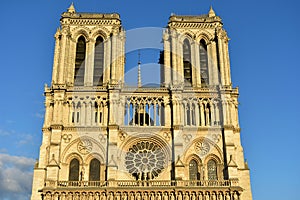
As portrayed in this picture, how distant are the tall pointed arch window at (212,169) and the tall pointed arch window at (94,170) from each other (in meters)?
9.32

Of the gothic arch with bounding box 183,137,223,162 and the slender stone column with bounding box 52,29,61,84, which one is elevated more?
the slender stone column with bounding box 52,29,61,84

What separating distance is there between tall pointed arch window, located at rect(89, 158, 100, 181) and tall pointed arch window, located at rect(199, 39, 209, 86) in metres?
12.5

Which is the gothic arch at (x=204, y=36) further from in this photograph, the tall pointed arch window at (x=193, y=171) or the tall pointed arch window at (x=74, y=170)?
the tall pointed arch window at (x=74, y=170)

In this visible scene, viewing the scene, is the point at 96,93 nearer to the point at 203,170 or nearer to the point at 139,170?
the point at 139,170

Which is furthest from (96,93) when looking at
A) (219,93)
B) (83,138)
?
(219,93)

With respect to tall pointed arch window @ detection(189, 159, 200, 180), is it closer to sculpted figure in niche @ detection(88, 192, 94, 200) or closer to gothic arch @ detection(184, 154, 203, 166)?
gothic arch @ detection(184, 154, 203, 166)

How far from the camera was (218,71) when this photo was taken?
40312 mm

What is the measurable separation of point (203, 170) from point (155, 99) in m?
7.55

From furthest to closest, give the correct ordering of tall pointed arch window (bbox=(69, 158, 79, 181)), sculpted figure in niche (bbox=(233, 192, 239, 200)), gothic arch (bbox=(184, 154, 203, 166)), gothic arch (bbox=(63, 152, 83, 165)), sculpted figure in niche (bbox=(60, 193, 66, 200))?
gothic arch (bbox=(184, 154, 203, 166)), gothic arch (bbox=(63, 152, 83, 165)), tall pointed arch window (bbox=(69, 158, 79, 181)), sculpted figure in niche (bbox=(233, 192, 239, 200)), sculpted figure in niche (bbox=(60, 193, 66, 200))

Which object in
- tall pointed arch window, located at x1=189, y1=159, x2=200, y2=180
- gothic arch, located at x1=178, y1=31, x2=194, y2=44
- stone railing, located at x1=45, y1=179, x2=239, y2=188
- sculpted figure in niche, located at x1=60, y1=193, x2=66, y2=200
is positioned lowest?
sculpted figure in niche, located at x1=60, y1=193, x2=66, y2=200

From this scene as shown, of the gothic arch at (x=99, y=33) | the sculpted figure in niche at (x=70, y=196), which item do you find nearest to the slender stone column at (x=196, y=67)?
the gothic arch at (x=99, y=33)

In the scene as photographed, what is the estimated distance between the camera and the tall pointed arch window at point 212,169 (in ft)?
119

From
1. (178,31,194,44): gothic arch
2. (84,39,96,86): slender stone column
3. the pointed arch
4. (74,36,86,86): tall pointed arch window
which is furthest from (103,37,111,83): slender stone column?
the pointed arch

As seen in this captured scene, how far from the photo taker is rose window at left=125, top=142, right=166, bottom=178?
119 ft
